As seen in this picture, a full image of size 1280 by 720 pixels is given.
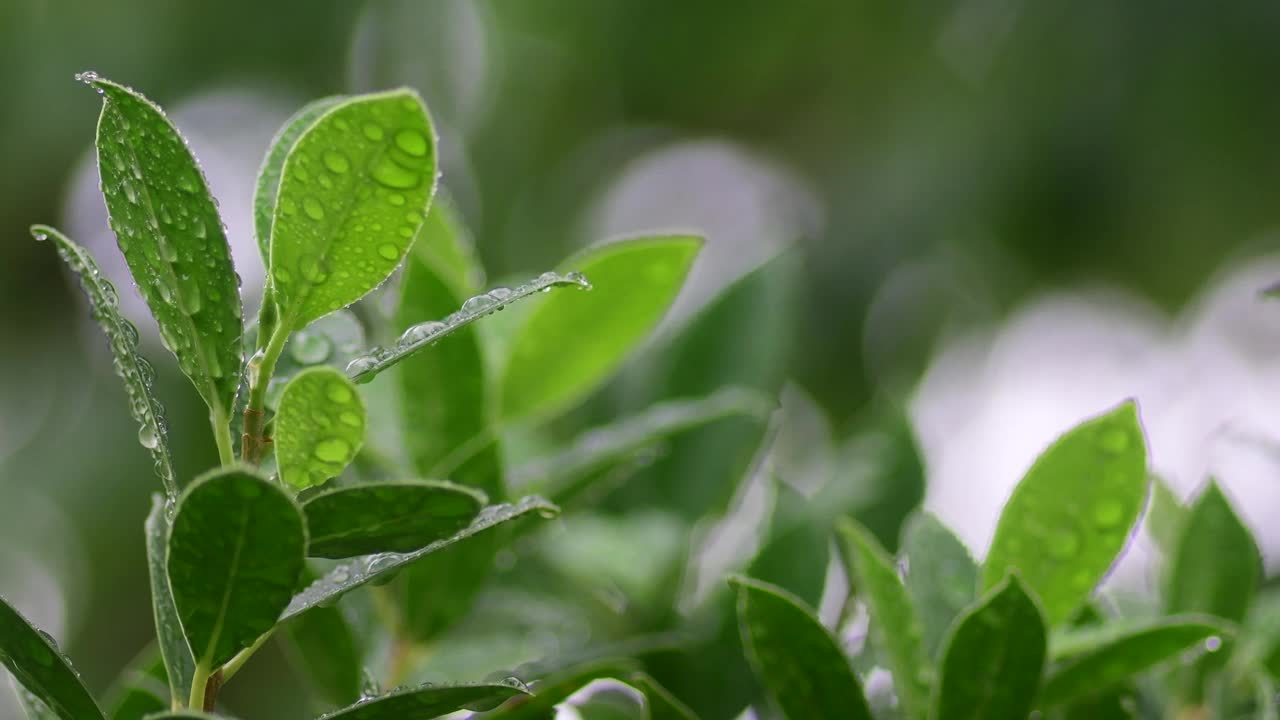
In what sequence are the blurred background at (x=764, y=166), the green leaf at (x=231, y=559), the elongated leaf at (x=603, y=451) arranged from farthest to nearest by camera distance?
the blurred background at (x=764, y=166)
the elongated leaf at (x=603, y=451)
the green leaf at (x=231, y=559)

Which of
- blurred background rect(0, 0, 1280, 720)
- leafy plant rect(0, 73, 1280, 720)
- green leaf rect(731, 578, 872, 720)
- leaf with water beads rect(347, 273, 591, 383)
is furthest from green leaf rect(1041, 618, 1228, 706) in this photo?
blurred background rect(0, 0, 1280, 720)

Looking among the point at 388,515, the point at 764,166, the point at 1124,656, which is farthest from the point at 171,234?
the point at 764,166

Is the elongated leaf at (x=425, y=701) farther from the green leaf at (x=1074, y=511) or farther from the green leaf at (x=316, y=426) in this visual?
the green leaf at (x=1074, y=511)

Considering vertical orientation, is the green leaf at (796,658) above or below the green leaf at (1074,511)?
below

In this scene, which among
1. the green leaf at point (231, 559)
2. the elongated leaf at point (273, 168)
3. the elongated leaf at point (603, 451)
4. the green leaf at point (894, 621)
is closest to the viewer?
the green leaf at point (231, 559)

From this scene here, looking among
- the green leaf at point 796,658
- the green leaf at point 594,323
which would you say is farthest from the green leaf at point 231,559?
the green leaf at point 594,323

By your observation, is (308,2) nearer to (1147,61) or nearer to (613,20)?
(613,20)

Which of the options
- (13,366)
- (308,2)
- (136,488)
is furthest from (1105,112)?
(13,366)

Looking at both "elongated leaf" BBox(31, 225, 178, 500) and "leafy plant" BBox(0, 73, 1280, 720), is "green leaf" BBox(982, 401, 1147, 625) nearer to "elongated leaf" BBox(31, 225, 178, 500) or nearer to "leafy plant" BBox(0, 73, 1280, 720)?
"leafy plant" BBox(0, 73, 1280, 720)
